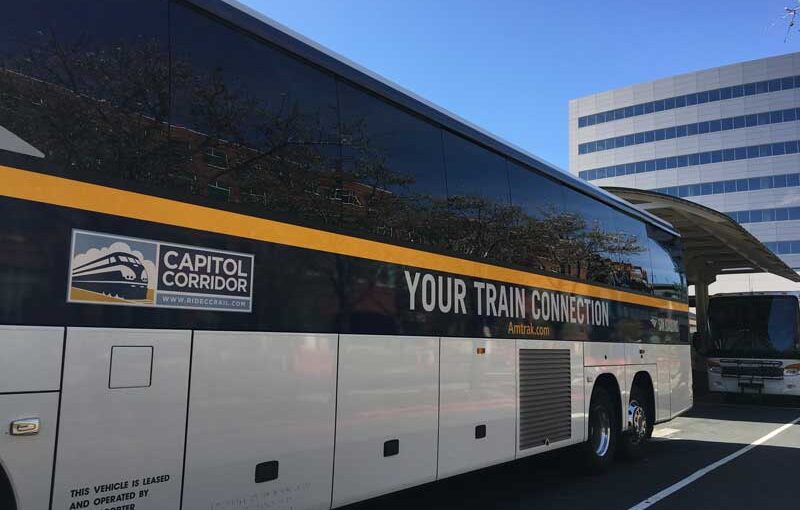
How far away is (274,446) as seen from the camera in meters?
3.91

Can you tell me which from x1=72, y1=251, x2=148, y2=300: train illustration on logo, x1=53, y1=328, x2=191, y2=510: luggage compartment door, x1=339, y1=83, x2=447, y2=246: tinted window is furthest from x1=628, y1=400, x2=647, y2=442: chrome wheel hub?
x1=72, y1=251, x2=148, y2=300: train illustration on logo

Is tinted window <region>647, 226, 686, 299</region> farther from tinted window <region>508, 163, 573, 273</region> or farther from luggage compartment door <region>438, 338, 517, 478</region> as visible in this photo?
luggage compartment door <region>438, 338, 517, 478</region>

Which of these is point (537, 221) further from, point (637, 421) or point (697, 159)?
point (697, 159)

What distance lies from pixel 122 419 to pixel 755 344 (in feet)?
63.7

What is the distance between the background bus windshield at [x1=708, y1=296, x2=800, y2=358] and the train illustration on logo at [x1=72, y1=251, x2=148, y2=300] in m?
19.0

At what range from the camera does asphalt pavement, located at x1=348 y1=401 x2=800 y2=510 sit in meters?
6.92

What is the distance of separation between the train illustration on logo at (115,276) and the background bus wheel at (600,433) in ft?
21.8

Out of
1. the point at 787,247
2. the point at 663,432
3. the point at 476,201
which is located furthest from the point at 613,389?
the point at 787,247

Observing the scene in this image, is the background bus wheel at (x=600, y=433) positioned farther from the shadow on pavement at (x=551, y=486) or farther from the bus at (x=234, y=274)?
the bus at (x=234, y=274)

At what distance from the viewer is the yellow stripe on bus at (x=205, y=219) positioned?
9.43 ft

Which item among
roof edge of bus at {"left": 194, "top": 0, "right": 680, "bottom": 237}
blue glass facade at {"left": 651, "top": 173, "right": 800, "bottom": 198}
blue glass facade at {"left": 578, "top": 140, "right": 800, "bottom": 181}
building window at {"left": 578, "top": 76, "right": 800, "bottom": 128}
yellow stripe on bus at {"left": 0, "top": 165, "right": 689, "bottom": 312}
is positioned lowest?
yellow stripe on bus at {"left": 0, "top": 165, "right": 689, "bottom": 312}

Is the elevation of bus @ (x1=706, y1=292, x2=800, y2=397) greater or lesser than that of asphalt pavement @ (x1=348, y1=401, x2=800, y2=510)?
greater

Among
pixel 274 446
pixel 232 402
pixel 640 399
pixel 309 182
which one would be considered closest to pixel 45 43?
pixel 309 182

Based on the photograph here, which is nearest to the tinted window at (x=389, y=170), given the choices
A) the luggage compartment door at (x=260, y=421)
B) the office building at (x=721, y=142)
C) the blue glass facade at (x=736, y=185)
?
the luggage compartment door at (x=260, y=421)
